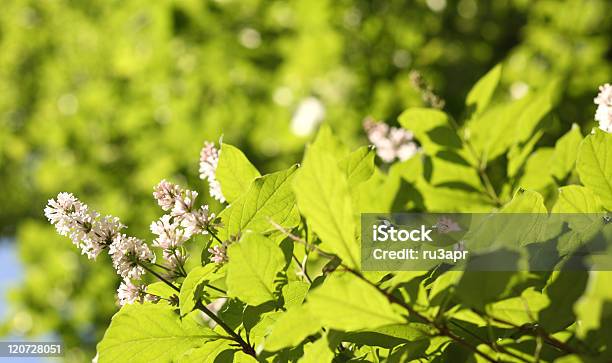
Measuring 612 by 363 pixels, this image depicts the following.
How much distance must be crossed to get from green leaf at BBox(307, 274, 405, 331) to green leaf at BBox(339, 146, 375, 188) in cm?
32

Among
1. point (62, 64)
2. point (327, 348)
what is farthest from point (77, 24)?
point (327, 348)

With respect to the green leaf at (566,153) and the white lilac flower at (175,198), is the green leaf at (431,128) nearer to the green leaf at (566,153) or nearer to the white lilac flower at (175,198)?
the green leaf at (566,153)

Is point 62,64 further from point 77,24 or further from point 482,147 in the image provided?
point 482,147

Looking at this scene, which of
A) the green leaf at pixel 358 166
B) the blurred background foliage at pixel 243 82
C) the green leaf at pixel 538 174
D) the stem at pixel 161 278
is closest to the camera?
the stem at pixel 161 278

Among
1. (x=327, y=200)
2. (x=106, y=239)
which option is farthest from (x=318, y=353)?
(x=106, y=239)

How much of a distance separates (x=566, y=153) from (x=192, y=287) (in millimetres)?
776

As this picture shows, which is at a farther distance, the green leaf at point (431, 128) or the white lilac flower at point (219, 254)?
the green leaf at point (431, 128)

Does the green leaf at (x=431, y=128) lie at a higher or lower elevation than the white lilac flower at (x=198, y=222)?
higher

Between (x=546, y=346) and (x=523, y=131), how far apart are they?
75cm

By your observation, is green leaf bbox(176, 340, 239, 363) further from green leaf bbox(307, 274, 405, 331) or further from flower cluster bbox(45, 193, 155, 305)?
green leaf bbox(307, 274, 405, 331)

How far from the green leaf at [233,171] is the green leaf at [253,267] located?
8.9 inches

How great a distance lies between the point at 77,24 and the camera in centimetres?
Answer: 655

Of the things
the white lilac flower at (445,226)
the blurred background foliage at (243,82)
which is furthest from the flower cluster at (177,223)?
the blurred background foliage at (243,82)

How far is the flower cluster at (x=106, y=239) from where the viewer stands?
0.85m
